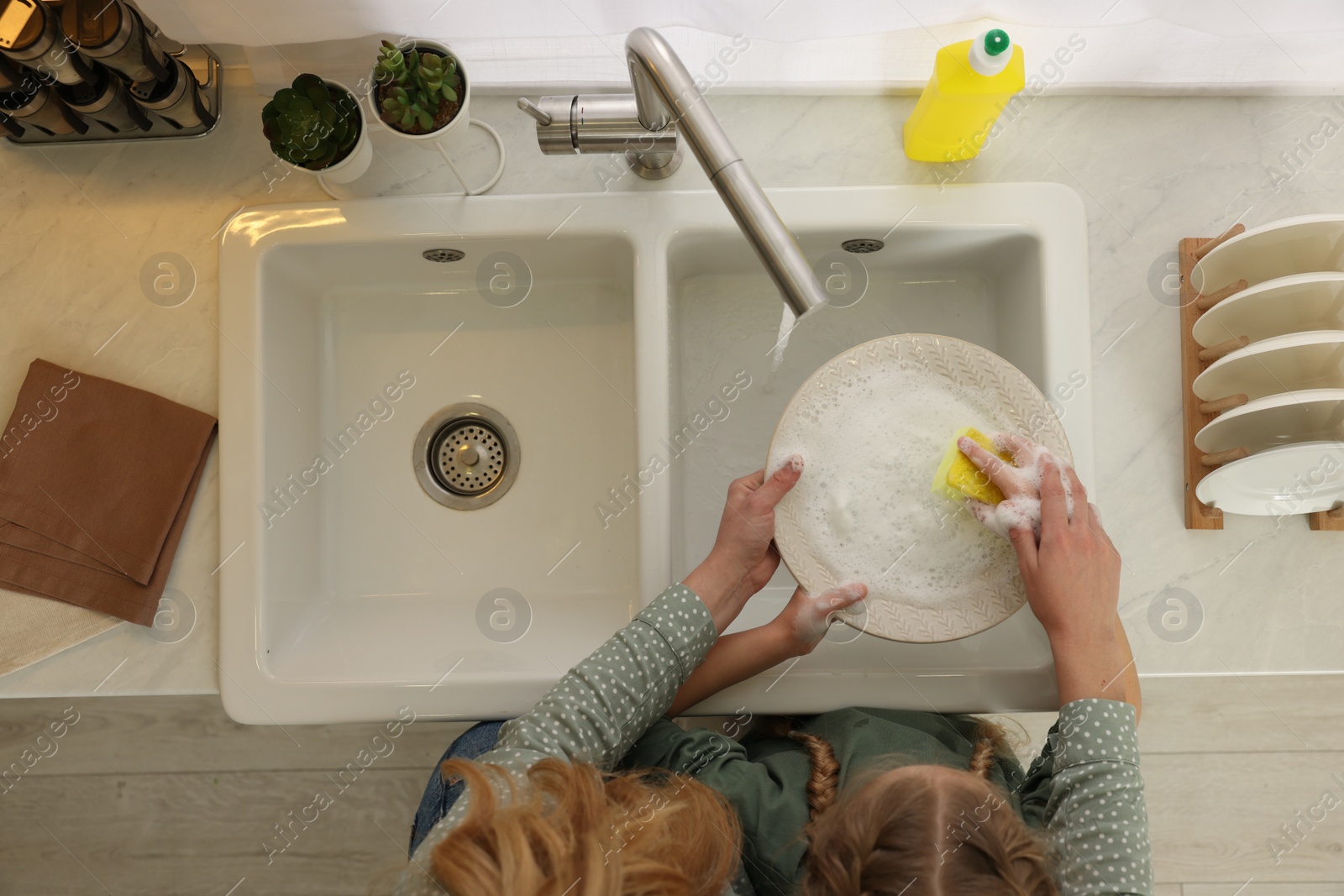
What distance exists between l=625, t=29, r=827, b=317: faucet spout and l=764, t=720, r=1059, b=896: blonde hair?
0.37 meters

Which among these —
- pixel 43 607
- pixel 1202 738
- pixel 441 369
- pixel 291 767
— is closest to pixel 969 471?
pixel 441 369

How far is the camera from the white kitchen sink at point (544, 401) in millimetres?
734

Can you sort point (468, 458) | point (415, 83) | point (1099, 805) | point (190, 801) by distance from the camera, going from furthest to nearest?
point (190, 801) < point (468, 458) < point (415, 83) < point (1099, 805)

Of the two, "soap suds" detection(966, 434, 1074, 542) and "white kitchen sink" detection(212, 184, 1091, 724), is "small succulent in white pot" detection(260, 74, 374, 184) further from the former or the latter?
"soap suds" detection(966, 434, 1074, 542)

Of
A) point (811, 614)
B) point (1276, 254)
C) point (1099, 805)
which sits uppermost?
point (1276, 254)

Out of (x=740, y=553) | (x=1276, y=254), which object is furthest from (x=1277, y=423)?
(x=740, y=553)

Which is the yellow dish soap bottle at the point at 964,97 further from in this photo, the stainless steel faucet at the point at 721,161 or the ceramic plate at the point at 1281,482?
the ceramic plate at the point at 1281,482

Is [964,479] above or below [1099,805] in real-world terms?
above

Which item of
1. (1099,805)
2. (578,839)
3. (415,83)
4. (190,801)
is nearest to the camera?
(578,839)

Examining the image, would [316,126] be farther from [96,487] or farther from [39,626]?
[39,626]

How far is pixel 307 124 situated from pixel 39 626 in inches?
22.6

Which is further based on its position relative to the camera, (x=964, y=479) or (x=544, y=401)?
(x=544, y=401)

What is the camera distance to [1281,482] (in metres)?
0.72

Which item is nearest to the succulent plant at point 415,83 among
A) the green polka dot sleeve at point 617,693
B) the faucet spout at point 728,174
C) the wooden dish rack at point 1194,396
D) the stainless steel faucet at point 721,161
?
the stainless steel faucet at point 721,161
